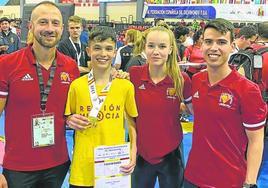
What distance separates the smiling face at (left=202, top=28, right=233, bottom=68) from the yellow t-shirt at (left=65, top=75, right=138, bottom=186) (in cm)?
59

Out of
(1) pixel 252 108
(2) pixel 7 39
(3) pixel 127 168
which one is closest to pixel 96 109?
(3) pixel 127 168

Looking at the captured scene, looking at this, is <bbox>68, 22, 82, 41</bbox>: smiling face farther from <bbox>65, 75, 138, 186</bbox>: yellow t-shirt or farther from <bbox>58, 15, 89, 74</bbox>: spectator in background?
<bbox>65, 75, 138, 186</bbox>: yellow t-shirt

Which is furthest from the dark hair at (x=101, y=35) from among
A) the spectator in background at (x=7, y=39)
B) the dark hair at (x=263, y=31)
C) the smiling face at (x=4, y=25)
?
the smiling face at (x=4, y=25)

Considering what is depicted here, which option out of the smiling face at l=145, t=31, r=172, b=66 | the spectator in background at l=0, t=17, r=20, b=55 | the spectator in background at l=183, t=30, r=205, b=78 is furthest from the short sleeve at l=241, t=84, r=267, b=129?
the spectator in background at l=0, t=17, r=20, b=55

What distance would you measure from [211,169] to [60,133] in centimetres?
92

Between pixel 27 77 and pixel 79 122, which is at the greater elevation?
pixel 27 77

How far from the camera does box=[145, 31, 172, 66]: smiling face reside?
259 cm

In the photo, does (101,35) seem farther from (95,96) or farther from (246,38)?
(246,38)

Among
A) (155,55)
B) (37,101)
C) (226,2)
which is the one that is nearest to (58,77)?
(37,101)

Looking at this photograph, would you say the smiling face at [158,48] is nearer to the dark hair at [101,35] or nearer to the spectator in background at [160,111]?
the spectator in background at [160,111]

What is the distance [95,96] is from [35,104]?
0.35 metres

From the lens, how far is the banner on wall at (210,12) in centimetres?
1238

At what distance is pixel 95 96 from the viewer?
2.36m

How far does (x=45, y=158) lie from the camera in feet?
7.75
